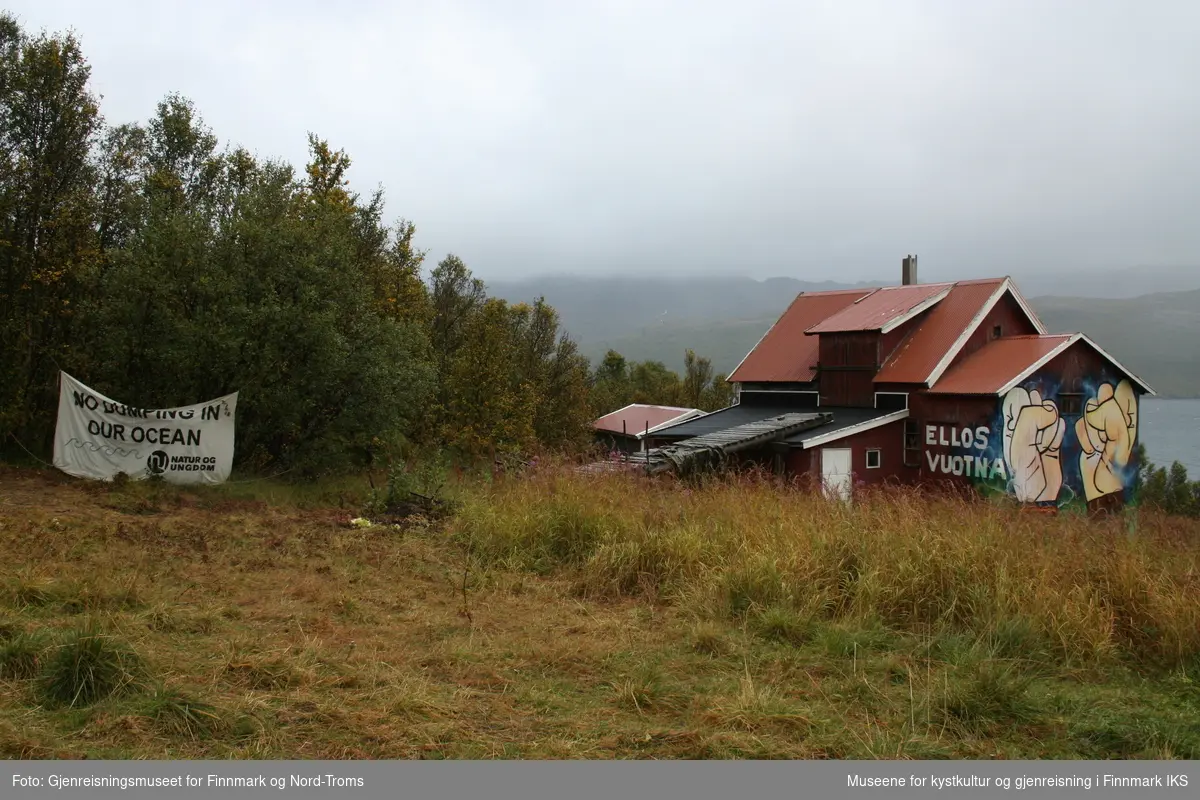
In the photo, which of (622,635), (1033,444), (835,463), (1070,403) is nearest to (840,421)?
Answer: (835,463)

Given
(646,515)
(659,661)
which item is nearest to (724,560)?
(646,515)

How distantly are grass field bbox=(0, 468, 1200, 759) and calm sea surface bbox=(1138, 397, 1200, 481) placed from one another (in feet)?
144

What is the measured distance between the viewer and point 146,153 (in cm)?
2306

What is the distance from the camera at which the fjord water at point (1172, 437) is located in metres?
80.1

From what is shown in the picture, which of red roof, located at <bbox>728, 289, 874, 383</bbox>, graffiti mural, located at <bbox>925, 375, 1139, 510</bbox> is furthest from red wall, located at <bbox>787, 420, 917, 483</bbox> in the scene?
red roof, located at <bbox>728, 289, 874, 383</bbox>

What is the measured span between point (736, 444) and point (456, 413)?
48.1ft

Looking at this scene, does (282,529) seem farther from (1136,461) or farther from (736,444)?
(1136,461)

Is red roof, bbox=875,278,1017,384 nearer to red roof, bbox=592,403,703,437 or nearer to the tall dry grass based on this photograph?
the tall dry grass

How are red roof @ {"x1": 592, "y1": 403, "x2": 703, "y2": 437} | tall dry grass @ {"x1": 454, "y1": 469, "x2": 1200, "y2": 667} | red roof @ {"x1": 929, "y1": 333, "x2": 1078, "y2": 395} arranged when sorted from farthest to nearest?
1. red roof @ {"x1": 592, "y1": 403, "x2": 703, "y2": 437}
2. red roof @ {"x1": 929, "y1": 333, "x2": 1078, "y2": 395}
3. tall dry grass @ {"x1": 454, "y1": 469, "x2": 1200, "y2": 667}

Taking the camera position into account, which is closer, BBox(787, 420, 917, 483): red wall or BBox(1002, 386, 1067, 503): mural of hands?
BBox(787, 420, 917, 483): red wall

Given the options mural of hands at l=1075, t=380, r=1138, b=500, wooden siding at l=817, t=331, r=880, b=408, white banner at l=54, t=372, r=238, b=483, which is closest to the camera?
white banner at l=54, t=372, r=238, b=483

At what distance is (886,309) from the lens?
26.6m

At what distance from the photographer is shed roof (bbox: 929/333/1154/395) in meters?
22.9

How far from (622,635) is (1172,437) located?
13921 cm
